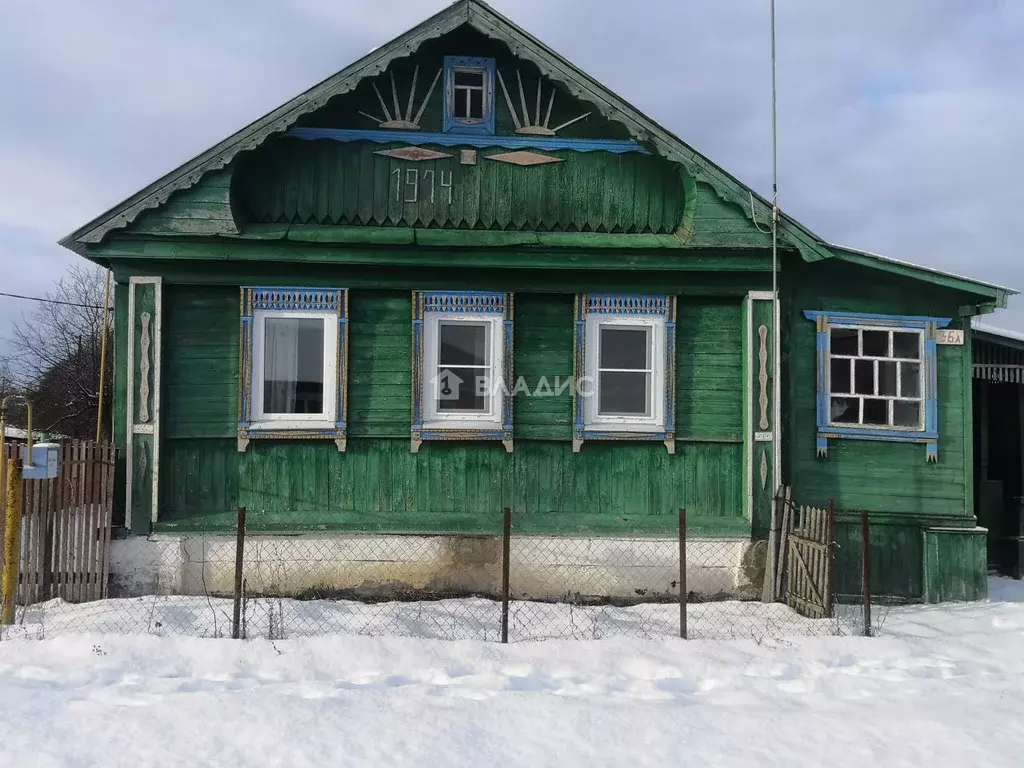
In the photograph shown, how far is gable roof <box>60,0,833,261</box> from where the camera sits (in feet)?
24.7

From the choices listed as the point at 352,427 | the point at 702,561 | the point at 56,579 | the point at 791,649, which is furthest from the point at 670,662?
the point at 56,579

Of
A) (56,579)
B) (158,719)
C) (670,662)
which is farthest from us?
(56,579)

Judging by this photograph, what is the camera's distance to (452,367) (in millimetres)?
8352

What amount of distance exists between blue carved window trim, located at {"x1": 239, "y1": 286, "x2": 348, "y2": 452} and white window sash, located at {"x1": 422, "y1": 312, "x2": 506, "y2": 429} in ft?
2.89

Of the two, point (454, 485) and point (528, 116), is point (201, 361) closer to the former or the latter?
point (454, 485)

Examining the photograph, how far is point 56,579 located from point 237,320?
10.2 feet

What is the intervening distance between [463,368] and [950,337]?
18.4 feet

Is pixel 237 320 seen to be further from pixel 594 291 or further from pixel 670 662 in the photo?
pixel 670 662

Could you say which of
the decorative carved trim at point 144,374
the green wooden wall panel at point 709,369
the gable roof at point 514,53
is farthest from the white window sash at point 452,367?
the decorative carved trim at point 144,374

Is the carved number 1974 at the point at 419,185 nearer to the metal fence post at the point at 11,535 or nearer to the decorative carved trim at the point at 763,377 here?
the decorative carved trim at the point at 763,377

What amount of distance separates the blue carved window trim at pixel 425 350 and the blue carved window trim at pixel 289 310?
77 centimetres

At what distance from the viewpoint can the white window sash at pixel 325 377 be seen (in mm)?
8117

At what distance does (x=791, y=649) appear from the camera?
623 centimetres

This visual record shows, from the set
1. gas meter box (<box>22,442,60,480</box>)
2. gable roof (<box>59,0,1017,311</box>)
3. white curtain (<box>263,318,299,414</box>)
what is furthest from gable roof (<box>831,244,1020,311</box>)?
gas meter box (<box>22,442,60,480</box>)
